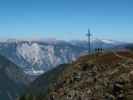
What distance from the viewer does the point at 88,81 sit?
226ft

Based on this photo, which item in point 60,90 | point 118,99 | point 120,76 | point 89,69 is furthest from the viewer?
point 89,69

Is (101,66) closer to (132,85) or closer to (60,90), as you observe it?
(60,90)

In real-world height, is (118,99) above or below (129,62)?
below

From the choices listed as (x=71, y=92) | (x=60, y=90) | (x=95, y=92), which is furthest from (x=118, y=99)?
(x=60, y=90)

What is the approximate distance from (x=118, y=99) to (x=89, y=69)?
23.6 m

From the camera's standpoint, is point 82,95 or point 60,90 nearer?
point 82,95

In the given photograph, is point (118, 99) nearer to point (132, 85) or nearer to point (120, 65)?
point (132, 85)

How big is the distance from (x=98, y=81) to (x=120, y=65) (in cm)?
716

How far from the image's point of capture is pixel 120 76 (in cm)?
6125

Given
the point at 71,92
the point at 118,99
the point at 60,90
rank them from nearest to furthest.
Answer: the point at 118,99 < the point at 71,92 < the point at 60,90

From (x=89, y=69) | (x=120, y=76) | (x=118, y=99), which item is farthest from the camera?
(x=89, y=69)

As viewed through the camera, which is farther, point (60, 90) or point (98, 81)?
point (60, 90)

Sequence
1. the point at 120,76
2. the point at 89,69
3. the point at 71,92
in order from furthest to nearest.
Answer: the point at 89,69, the point at 71,92, the point at 120,76

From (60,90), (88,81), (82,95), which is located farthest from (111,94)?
(60,90)
